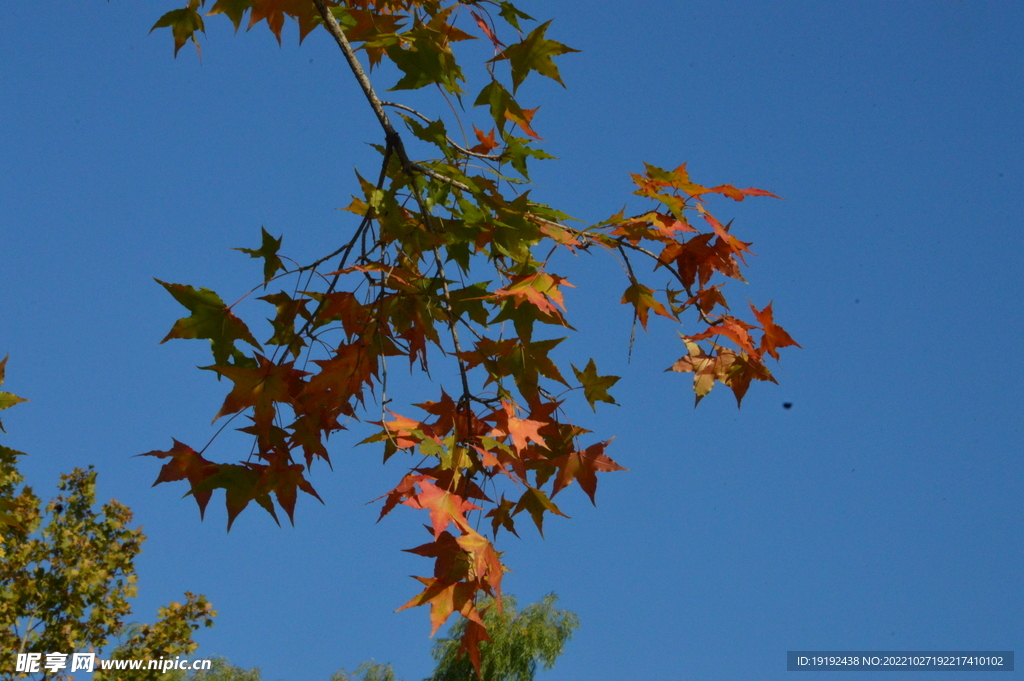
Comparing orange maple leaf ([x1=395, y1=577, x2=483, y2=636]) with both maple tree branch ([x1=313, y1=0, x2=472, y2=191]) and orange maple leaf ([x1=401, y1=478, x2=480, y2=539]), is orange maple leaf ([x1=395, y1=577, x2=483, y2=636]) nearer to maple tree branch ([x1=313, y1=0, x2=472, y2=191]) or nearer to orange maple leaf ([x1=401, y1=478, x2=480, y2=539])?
orange maple leaf ([x1=401, y1=478, x2=480, y2=539])

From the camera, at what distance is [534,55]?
2057mm

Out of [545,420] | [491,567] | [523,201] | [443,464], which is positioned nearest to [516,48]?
[523,201]

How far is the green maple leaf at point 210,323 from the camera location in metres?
1.89

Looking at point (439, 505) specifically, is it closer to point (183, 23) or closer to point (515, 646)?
point (183, 23)

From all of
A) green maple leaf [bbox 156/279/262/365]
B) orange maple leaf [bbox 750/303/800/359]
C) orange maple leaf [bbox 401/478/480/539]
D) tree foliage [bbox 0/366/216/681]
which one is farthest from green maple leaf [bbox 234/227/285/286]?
tree foliage [bbox 0/366/216/681]

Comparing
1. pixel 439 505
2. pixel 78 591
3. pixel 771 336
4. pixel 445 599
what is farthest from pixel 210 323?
pixel 78 591

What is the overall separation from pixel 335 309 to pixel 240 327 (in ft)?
0.70

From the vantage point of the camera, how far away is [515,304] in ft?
6.03

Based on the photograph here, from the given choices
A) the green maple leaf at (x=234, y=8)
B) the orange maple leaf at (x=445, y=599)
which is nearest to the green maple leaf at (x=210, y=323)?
the orange maple leaf at (x=445, y=599)

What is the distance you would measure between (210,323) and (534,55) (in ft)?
3.16

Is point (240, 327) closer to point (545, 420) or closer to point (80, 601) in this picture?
point (545, 420)

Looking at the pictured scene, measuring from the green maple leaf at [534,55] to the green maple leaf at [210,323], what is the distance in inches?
34.1

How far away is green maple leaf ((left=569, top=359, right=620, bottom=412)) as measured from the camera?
1988 millimetres

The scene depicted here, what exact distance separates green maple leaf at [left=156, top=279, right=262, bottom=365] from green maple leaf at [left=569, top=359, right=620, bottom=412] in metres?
0.73
